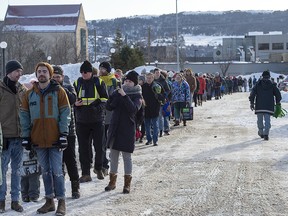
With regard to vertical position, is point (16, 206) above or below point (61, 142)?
below

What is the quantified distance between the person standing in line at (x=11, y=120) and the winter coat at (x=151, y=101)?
7269 millimetres

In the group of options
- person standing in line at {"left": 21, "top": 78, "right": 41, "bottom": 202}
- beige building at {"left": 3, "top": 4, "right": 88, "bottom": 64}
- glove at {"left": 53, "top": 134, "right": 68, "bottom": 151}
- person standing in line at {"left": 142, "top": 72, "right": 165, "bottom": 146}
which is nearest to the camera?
glove at {"left": 53, "top": 134, "right": 68, "bottom": 151}

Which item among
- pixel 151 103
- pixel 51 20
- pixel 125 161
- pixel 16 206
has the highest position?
pixel 51 20

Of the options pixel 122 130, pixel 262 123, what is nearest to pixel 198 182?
pixel 122 130

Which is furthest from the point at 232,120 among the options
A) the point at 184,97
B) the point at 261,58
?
the point at 261,58

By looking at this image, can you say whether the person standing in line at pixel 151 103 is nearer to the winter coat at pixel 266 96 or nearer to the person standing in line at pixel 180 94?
the winter coat at pixel 266 96

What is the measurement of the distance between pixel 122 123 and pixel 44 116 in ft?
5.82

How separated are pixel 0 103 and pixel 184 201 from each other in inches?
116

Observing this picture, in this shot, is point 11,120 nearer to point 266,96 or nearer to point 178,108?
point 266,96

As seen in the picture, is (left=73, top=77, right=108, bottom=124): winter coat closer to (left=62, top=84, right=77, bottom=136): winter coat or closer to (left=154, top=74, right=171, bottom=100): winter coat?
(left=62, top=84, right=77, bottom=136): winter coat

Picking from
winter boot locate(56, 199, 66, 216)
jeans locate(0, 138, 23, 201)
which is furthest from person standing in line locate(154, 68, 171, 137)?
winter boot locate(56, 199, 66, 216)

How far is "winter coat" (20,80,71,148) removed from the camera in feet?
26.1

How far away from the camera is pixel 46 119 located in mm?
7961

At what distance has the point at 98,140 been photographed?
1025 cm
